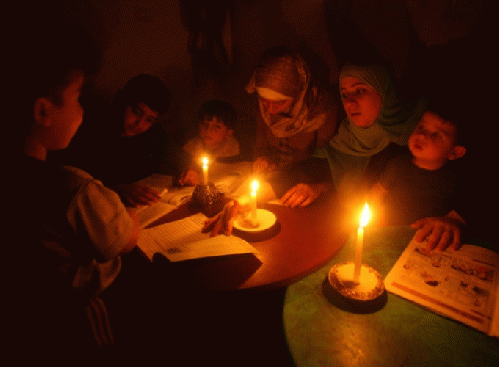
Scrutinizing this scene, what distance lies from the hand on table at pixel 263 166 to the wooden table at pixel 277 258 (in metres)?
0.68

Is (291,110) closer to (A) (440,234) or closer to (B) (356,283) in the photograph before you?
(A) (440,234)

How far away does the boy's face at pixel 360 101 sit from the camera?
78.6 inches

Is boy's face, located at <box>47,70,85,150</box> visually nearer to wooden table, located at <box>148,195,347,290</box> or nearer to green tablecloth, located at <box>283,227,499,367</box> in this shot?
wooden table, located at <box>148,195,347,290</box>

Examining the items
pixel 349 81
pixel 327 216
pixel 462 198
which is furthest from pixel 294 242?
pixel 349 81

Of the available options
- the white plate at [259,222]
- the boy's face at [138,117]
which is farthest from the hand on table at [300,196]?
the boy's face at [138,117]

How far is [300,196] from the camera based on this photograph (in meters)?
1.82

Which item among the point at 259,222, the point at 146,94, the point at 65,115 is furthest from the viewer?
the point at 146,94

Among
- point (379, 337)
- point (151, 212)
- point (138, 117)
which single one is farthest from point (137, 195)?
point (379, 337)

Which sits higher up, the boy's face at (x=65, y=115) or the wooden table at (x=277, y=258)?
the boy's face at (x=65, y=115)

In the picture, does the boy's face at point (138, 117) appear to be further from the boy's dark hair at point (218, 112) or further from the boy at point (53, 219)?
the boy at point (53, 219)

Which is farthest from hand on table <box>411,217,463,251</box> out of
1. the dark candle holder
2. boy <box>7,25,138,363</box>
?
boy <box>7,25,138,363</box>

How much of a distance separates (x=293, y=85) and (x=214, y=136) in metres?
0.68

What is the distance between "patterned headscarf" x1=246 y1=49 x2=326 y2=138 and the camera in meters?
2.26

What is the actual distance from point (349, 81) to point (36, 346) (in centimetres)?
194
